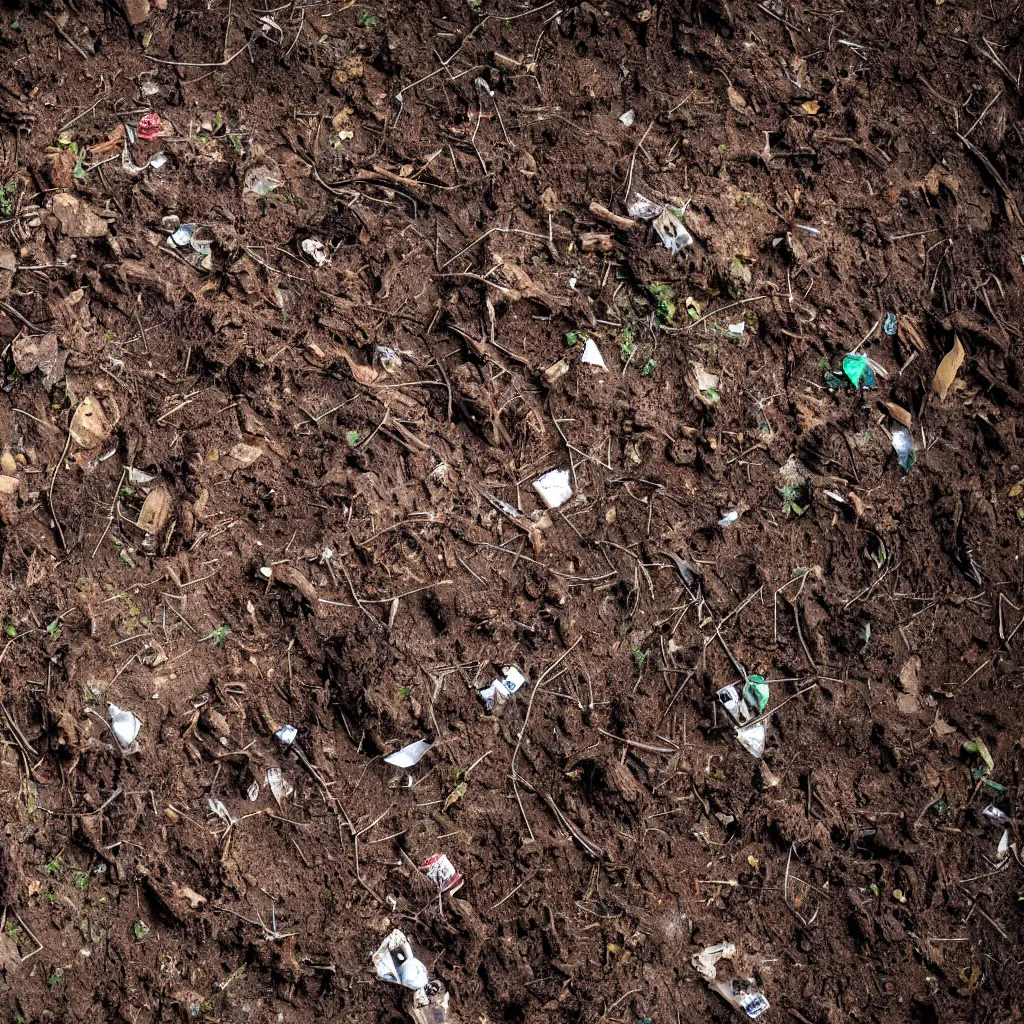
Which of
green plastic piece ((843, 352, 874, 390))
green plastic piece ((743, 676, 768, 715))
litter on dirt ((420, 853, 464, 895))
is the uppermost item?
green plastic piece ((843, 352, 874, 390))

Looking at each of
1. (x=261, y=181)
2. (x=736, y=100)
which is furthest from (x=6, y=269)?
(x=736, y=100)

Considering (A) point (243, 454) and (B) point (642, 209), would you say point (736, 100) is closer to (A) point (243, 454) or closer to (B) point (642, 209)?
(B) point (642, 209)

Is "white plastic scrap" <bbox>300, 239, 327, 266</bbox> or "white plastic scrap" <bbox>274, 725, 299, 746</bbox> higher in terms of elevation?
"white plastic scrap" <bbox>300, 239, 327, 266</bbox>

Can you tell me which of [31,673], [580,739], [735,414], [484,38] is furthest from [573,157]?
[31,673]

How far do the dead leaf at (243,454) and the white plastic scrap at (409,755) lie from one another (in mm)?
1017

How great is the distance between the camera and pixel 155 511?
2746 mm

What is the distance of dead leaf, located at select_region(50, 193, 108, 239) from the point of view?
279 cm

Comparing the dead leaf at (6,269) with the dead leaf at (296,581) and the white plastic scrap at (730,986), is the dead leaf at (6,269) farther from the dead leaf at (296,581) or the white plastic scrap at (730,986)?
the white plastic scrap at (730,986)

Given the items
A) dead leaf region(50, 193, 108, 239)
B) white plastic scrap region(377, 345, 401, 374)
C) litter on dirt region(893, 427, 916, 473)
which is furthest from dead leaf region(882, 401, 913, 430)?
dead leaf region(50, 193, 108, 239)

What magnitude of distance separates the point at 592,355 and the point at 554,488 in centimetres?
49

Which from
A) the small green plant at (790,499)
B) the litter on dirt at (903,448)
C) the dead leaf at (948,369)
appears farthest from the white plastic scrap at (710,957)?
the dead leaf at (948,369)

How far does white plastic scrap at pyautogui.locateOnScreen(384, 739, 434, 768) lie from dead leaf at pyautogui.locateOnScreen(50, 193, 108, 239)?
6.15ft

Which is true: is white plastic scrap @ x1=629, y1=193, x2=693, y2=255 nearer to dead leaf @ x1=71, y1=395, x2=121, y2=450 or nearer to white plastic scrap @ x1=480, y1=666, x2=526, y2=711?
white plastic scrap @ x1=480, y1=666, x2=526, y2=711

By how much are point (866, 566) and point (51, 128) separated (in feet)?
10.1
